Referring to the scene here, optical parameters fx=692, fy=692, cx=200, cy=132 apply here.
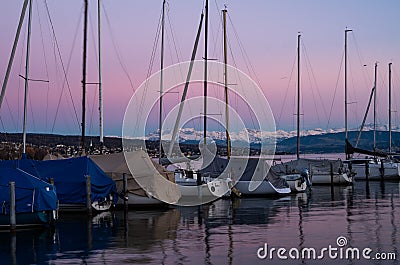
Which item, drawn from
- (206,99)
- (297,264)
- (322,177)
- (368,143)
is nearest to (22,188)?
(297,264)

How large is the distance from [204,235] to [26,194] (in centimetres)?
700

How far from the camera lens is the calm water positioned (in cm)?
1974

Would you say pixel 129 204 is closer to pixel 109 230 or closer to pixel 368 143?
pixel 109 230

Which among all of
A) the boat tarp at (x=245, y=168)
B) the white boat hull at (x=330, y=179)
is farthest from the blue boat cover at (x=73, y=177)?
the white boat hull at (x=330, y=179)

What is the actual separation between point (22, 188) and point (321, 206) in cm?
1747

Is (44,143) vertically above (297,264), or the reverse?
(44,143)

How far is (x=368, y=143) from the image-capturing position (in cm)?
16750

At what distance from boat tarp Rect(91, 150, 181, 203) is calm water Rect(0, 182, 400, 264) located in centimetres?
112

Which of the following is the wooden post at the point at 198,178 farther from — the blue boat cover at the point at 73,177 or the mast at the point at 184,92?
the blue boat cover at the point at 73,177

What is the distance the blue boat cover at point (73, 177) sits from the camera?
109 feet

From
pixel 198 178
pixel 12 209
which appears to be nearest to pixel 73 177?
pixel 12 209

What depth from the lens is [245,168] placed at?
45094 mm
